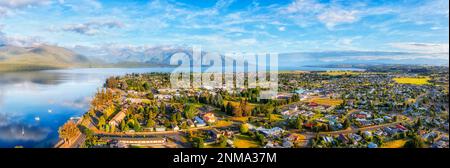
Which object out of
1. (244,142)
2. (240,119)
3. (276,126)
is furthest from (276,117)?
(244,142)

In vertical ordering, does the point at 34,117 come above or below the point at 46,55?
below

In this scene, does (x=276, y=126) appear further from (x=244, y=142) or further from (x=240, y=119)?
(x=244, y=142)

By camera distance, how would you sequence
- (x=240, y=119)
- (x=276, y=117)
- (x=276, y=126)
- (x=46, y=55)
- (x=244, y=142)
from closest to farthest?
(x=244, y=142) → (x=276, y=126) → (x=240, y=119) → (x=276, y=117) → (x=46, y=55)

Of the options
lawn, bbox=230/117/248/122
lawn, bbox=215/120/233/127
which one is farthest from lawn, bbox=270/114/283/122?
lawn, bbox=215/120/233/127

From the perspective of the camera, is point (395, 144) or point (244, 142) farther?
point (244, 142)

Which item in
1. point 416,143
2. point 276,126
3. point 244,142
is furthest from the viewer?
point 276,126

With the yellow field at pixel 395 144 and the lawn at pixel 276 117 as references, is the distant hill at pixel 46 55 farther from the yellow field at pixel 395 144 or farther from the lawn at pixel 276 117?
the yellow field at pixel 395 144

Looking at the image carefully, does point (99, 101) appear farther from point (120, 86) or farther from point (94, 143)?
point (120, 86)

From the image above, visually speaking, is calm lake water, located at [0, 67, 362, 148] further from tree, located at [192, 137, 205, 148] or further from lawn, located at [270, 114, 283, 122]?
lawn, located at [270, 114, 283, 122]

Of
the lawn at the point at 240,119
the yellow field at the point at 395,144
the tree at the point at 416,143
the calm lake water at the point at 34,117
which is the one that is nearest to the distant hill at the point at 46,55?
the calm lake water at the point at 34,117
